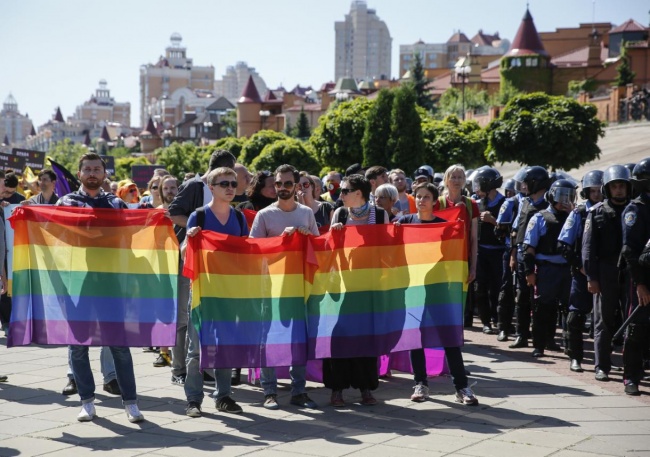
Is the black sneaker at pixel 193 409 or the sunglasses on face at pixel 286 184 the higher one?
the sunglasses on face at pixel 286 184

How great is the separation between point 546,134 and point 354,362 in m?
30.4

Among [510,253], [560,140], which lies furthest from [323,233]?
[560,140]

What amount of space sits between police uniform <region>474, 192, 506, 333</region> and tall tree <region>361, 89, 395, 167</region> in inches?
1489

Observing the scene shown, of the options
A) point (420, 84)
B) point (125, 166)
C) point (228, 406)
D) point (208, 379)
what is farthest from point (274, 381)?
point (125, 166)

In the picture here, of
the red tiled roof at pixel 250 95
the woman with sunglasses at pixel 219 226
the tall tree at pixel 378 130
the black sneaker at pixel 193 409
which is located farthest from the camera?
the red tiled roof at pixel 250 95

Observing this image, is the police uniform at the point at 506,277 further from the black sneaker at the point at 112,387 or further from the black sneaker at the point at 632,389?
the black sneaker at the point at 112,387

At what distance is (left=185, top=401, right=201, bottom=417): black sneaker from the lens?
8133mm

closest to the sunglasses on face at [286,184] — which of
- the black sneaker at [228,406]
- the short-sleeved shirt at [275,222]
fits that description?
the short-sleeved shirt at [275,222]

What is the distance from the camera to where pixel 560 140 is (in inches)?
1496

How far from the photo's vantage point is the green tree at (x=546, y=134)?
37.9 metres

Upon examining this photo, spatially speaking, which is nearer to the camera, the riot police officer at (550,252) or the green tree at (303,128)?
the riot police officer at (550,252)

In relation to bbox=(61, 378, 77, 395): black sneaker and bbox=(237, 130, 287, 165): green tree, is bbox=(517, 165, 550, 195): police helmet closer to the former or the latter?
bbox=(61, 378, 77, 395): black sneaker

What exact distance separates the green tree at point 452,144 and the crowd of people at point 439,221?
34.9 m

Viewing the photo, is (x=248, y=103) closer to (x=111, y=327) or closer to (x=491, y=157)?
(x=491, y=157)
